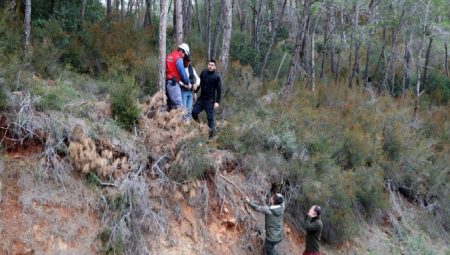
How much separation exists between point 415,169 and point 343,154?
2.92 meters

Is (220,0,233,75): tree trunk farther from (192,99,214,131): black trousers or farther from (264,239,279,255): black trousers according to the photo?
(264,239,279,255): black trousers

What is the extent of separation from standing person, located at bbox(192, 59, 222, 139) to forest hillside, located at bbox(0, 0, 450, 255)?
460 millimetres

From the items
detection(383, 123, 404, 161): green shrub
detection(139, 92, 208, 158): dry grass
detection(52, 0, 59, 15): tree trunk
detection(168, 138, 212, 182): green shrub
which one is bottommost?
detection(383, 123, 404, 161): green shrub

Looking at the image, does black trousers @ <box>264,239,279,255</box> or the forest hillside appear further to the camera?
black trousers @ <box>264,239,279,255</box>

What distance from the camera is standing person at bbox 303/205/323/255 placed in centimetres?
1013

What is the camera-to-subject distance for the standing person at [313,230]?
399 inches

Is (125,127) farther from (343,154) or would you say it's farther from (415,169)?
(415,169)

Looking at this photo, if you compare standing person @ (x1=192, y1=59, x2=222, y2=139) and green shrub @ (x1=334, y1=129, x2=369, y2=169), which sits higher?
standing person @ (x1=192, y1=59, x2=222, y2=139)

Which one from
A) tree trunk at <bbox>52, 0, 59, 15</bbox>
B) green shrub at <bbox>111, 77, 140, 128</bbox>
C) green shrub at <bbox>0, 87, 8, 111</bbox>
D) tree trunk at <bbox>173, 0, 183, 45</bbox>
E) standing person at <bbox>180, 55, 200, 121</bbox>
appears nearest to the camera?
green shrub at <bbox>0, 87, 8, 111</bbox>

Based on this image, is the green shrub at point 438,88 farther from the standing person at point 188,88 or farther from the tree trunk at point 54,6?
the tree trunk at point 54,6

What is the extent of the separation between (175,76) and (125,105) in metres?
1.50

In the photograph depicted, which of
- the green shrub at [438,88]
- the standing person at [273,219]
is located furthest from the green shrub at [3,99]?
the green shrub at [438,88]

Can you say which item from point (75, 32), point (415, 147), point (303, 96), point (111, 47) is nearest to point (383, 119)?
point (415, 147)

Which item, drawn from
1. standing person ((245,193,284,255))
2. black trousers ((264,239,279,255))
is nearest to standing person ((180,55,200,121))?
standing person ((245,193,284,255))
